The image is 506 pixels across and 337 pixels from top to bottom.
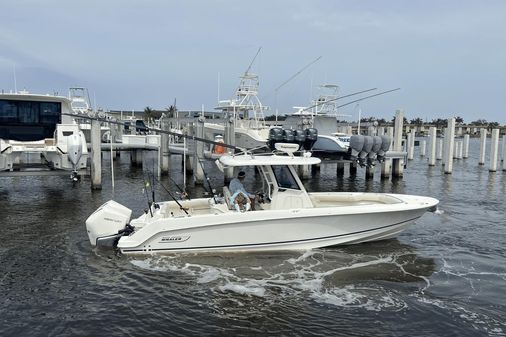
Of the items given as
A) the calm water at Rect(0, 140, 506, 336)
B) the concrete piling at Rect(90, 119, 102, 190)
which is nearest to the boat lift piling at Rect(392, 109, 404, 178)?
the calm water at Rect(0, 140, 506, 336)

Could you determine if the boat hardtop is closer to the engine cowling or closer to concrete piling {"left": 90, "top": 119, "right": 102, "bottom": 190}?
the engine cowling

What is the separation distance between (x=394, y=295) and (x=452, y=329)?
146 centimetres

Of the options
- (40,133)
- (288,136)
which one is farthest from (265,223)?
(40,133)

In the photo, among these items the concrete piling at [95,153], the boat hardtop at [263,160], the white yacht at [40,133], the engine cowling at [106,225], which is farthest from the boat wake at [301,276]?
the concrete piling at [95,153]

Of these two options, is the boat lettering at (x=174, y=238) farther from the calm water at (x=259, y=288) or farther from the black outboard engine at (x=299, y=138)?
the black outboard engine at (x=299, y=138)

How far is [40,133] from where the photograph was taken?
2092 centimetres

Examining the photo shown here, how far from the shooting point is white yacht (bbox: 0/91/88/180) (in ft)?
63.1

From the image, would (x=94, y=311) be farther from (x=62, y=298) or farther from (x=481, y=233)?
(x=481, y=233)

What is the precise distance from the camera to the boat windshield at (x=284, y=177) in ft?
38.1

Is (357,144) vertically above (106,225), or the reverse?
(357,144)

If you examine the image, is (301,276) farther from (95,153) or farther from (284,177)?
(95,153)

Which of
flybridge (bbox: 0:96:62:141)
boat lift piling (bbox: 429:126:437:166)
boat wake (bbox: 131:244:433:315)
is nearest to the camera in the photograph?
boat wake (bbox: 131:244:433:315)

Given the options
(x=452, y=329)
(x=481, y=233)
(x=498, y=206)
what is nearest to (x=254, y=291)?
(x=452, y=329)

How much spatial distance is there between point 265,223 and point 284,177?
1.61 meters
